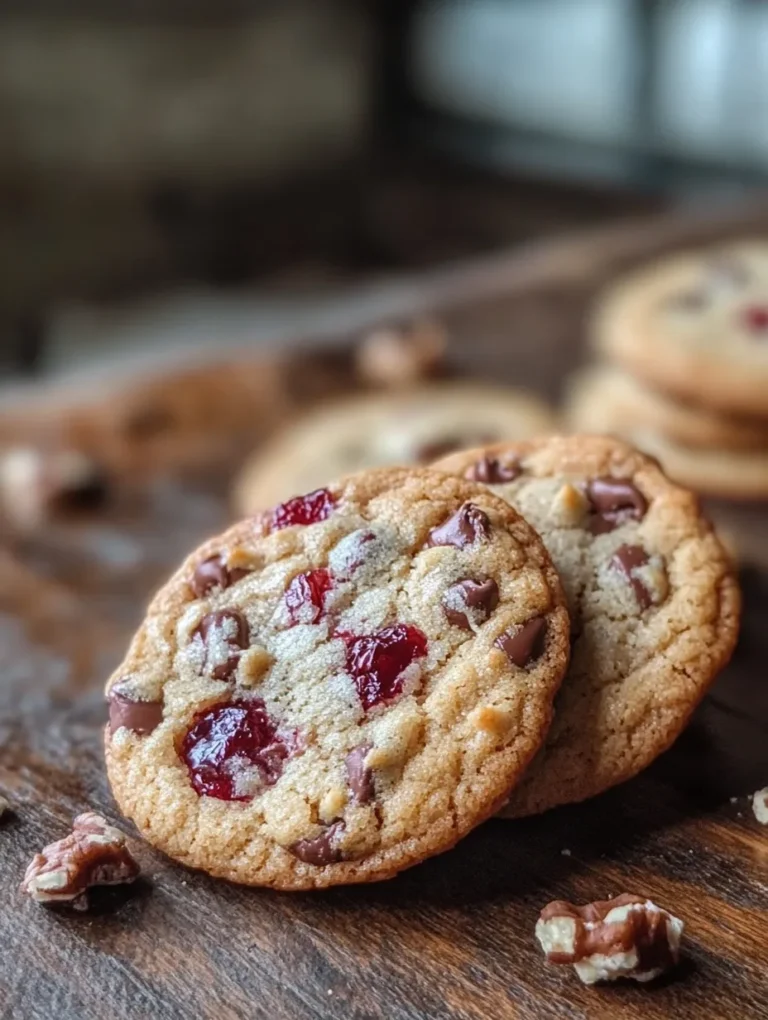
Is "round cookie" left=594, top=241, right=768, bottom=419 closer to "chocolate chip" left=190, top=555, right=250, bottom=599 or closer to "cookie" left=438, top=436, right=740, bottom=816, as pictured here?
"cookie" left=438, top=436, right=740, bottom=816

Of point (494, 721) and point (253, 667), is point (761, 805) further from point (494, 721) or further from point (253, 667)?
point (253, 667)

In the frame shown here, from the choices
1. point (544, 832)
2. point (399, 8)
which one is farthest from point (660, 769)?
point (399, 8)

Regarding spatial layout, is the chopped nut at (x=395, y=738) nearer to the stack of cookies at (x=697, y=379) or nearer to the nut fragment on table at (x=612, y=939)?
the nut fragment on table at (x=612, y=939)

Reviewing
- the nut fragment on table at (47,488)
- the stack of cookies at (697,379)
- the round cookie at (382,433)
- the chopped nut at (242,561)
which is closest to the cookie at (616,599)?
the chopped nut at (242,561)

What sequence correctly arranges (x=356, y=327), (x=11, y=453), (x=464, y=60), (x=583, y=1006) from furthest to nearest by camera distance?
1. (x=464, y=60)
2. (x=356, y=327)
3. (x=11, y=453)
4. (x=583, y=1006)

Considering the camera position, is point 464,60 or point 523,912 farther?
point 464,60

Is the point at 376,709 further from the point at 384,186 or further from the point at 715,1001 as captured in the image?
the point at 384,186

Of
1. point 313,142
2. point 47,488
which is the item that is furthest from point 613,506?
point 313,142
